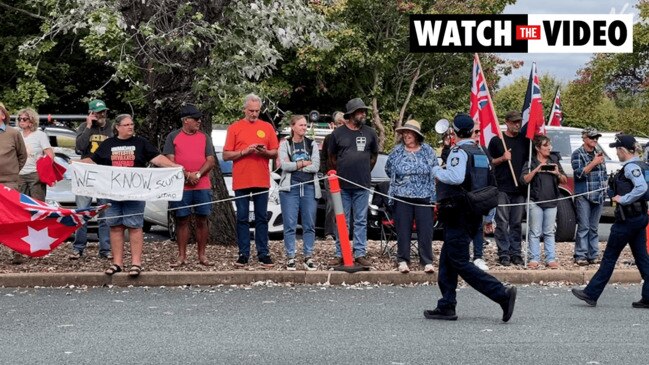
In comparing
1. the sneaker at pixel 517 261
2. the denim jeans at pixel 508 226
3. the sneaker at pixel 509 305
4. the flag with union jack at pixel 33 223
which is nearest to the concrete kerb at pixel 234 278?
the flag with union jack at pixel 33 223

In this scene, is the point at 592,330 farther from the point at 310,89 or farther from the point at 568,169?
the point at 310,89

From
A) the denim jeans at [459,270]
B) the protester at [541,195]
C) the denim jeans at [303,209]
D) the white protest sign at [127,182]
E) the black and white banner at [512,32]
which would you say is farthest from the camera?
the black and white banner at [512,32]

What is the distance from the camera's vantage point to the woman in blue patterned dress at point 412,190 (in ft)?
43.0

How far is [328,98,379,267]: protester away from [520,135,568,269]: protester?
78.2 inches

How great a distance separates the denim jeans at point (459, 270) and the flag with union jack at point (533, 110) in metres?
4.10

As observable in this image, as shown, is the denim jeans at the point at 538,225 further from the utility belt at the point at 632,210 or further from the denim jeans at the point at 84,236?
the denim jeans at the point at 84,236

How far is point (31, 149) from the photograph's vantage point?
561 inches

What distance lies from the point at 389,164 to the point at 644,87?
136 feet

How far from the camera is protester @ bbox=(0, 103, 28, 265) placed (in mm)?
13477

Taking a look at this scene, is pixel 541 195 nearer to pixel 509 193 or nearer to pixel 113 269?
A: pixel 509 193

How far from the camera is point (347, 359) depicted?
325 inches

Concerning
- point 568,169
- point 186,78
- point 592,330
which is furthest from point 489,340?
point 568,169

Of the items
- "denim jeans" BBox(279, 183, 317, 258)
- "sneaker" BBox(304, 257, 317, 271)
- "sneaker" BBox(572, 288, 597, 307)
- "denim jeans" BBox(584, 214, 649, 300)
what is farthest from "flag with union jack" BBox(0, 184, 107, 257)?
"denim jeans" BBox(584, 214, 649, 300)

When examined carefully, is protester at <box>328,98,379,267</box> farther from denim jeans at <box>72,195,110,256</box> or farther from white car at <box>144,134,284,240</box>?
white car at <box>144,134,284,240</box>
